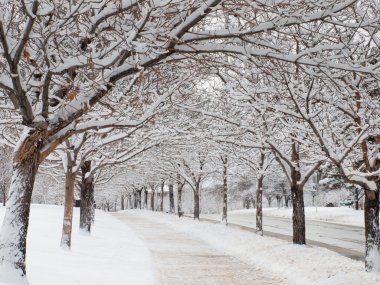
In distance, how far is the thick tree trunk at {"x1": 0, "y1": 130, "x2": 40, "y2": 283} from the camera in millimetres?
6547

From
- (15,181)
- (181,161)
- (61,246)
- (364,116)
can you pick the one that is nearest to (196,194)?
(181,161)

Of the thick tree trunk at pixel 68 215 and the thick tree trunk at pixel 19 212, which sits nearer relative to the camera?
the thick tree trunk at pixel 19 212

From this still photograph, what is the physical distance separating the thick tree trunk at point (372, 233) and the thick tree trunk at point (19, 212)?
7.22m

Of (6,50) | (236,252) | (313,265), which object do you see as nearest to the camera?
(6,50)

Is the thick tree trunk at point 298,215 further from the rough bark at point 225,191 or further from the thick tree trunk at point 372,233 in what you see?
the rough bark at point 225,191

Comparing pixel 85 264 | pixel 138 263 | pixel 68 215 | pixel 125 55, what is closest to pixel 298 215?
pixel 138 263

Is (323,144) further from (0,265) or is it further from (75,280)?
(0,265)

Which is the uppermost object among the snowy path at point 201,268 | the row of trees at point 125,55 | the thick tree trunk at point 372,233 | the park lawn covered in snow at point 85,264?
the row of trees at point 125,55

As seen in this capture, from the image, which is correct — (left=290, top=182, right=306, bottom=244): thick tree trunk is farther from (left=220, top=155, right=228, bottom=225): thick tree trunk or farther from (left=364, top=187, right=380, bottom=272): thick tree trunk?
(left=220, top=155, right=228, bottom=225): thick tree trunk

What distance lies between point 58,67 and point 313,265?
335 inches

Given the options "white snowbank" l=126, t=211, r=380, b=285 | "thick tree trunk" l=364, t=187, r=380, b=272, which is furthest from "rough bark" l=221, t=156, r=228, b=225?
"thick tree trunk" l=364, t=187, r=380, b=272

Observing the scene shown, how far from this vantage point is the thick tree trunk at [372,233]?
995 cm

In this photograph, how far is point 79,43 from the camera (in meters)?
6.01

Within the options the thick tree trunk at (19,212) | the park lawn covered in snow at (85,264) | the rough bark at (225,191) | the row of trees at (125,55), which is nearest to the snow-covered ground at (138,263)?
the park lawn covered in snow at (85,264)
